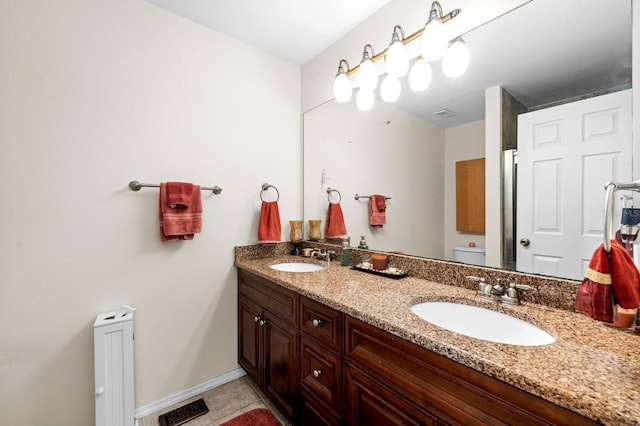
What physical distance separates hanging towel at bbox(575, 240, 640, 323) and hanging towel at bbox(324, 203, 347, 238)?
1.42m

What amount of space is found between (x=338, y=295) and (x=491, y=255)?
0.72 metres

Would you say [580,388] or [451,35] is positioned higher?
[451,35]

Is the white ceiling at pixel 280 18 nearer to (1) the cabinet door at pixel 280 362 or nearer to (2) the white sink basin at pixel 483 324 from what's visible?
(2) the white sink basin at pixel 483 324

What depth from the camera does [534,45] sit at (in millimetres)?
1115

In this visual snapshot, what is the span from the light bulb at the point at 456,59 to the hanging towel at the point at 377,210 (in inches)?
30.5

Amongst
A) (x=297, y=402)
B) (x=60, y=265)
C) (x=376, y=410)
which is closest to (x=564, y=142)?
(x=376, y=410)

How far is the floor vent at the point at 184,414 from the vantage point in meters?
1.52

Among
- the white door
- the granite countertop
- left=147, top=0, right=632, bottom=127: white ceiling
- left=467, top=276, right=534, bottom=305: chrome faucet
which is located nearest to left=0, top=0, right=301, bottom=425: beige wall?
left=147, top=0, right=632, bottom=127: white ceiling

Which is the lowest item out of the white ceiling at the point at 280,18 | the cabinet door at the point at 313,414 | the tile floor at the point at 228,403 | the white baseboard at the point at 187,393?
the tile floor at the point at 228,403

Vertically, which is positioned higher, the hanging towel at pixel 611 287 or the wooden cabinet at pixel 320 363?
the hanging towel at pixel 611 287

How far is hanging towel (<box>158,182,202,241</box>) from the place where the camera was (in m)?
1.57

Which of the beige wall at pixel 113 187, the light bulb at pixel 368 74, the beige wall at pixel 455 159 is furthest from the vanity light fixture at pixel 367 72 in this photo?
the beige wall at pixel 113 187

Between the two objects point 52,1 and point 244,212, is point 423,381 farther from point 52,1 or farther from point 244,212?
point 52,1

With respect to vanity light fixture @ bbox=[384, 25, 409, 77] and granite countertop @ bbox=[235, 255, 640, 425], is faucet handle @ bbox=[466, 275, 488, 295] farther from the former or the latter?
vanity light fixture @ bbox=[384, 25, 409, 77]
